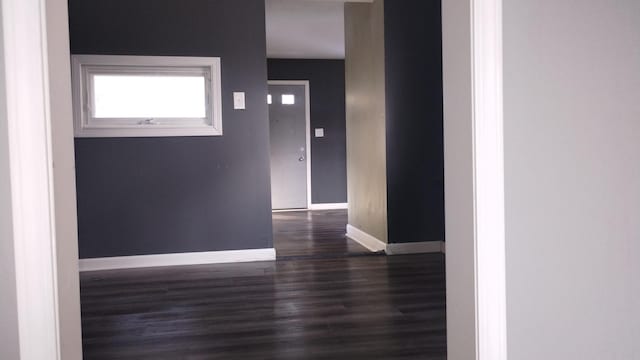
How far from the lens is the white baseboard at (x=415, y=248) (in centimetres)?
414

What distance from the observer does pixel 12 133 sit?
100 cm

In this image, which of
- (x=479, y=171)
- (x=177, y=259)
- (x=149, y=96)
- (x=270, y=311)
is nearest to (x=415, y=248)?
(x=270, y=311)

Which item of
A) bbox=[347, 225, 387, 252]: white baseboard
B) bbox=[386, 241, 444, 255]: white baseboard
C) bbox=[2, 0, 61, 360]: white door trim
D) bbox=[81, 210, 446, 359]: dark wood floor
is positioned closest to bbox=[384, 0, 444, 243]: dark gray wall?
bbox=[386, 241, 444, 255]: white baseboard

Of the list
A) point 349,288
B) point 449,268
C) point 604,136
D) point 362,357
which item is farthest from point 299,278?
point 604,136

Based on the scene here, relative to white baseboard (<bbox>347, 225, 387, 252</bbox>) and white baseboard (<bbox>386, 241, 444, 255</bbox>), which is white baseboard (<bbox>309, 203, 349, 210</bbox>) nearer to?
white baseboard (<bbox>347, 225, 387, 252</bbox>)

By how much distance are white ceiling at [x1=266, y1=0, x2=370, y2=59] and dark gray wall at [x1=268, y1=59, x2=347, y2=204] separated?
0.22 meters

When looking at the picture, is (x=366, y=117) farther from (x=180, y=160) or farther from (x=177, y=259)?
(x=177, y=259)

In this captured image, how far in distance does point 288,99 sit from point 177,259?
4.38 m

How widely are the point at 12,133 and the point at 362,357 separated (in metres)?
1.54

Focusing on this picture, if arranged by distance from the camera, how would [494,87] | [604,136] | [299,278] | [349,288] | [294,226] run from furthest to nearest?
[294,226] < [299,278] < [349,288] < [604,136] < [494,87]

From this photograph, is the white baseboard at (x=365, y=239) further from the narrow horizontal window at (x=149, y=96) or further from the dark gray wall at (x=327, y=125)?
the dark gray wall at (x=327, y=125)

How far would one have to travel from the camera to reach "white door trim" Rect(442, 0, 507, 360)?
111cm

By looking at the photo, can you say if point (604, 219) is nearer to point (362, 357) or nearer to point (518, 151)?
point (518, 151)

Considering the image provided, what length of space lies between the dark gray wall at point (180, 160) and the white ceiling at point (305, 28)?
40.9 inches
